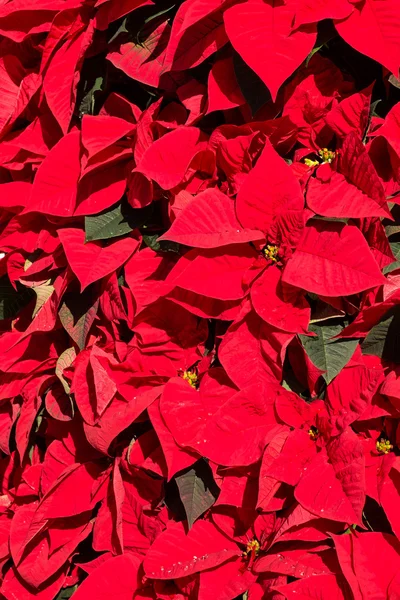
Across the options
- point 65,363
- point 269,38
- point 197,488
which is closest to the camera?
point 269,38

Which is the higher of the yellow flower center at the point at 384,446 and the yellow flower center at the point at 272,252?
the yellow flower center at the point at 272,252

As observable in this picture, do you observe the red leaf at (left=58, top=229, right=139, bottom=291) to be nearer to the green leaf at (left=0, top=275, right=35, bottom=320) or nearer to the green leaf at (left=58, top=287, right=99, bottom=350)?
the green leaf at (left=58, top=287, right=99, bottom=350)

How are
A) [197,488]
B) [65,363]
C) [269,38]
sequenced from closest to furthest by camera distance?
1. [269,38]
2. [197,488]
3. [65,363]

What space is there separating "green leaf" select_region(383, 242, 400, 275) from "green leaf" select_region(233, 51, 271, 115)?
23 centimetres

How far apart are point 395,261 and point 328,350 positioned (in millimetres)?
131

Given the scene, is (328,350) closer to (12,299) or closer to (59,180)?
(59,180)

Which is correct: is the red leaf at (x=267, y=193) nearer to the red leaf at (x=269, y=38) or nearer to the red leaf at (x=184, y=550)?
the red leaf at (x=269, y=38)

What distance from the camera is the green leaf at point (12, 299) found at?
1.17 m

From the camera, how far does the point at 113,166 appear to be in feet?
3.31

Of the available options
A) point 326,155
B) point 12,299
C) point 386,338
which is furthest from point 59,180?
point 386,338

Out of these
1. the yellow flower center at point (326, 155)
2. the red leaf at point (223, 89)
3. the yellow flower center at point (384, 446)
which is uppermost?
the red leaf at point (223, 89)

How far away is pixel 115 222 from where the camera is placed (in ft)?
3.28

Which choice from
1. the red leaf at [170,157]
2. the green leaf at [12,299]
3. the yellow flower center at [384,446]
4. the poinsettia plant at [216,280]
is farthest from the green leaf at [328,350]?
the green leaf at [12,299]

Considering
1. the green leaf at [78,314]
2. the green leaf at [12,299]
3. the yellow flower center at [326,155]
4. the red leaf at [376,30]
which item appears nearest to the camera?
the red leaf at [376,30]
